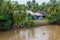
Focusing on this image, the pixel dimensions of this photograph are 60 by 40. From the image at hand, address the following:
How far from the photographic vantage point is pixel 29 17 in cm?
1385

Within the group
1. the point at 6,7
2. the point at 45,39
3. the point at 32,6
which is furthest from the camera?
the point at 32,6

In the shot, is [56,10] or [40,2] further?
[40,2]

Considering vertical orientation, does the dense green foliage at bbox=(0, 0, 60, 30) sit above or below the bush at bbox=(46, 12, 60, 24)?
above

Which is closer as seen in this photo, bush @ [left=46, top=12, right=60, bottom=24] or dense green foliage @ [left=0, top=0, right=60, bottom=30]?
dense green foliage @ [left=0, top=0, right=60, bottom=30]

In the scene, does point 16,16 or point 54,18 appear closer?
point 16,16

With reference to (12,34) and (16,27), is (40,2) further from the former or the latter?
(12,34)

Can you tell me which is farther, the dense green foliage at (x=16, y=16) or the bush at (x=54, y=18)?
the bush at (x=54, y=18)

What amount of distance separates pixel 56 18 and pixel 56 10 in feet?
2.47

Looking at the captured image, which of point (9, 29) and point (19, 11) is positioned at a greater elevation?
point (19, 11)

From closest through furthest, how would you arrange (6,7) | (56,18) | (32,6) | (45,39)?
(45,39) → (6,7) → (56,18) → (32,6)

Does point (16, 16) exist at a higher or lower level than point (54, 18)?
higher

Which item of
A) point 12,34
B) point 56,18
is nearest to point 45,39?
point 12,34

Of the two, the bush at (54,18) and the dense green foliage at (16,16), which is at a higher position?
the dense green foliage at (16,16)

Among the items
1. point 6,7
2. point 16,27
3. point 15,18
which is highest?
point 6,7
